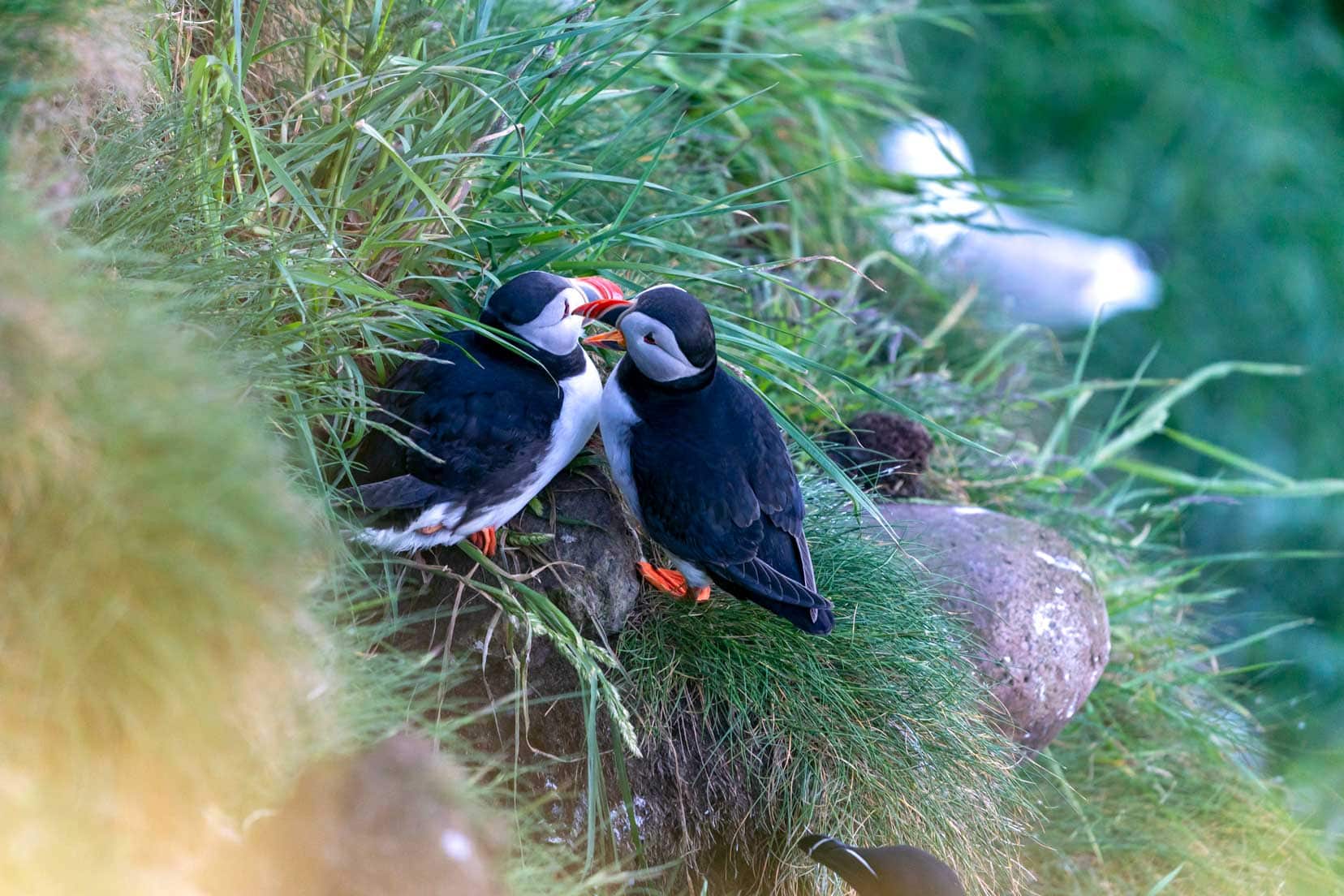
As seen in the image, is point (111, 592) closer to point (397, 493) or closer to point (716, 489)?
point (397, 493)

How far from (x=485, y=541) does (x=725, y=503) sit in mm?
419

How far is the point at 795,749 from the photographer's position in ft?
6.29

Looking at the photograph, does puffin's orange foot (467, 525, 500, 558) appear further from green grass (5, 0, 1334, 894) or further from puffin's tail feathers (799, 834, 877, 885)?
puffin's tail feathers (799, 834, 877, 885)

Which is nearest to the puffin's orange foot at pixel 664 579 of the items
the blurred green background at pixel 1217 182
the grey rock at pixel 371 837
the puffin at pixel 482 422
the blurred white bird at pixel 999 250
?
the puffin at pixel 482 422

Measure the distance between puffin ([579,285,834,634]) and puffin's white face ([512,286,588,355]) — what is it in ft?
0.08

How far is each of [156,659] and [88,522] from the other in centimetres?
13

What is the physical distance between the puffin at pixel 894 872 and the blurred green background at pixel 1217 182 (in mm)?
3569

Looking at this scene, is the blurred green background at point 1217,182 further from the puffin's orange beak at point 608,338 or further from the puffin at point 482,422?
the puffin at point 482,422

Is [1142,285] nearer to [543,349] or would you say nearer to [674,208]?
[674,208]

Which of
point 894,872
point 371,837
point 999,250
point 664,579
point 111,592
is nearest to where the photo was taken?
point 111,592

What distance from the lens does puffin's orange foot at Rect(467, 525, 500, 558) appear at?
6.23 feet

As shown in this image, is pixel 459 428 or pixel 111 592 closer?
pixel 111 592

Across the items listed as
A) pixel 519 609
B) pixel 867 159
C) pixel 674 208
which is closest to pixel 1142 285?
pixel 867 159

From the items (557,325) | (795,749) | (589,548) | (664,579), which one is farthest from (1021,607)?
(557,325)
